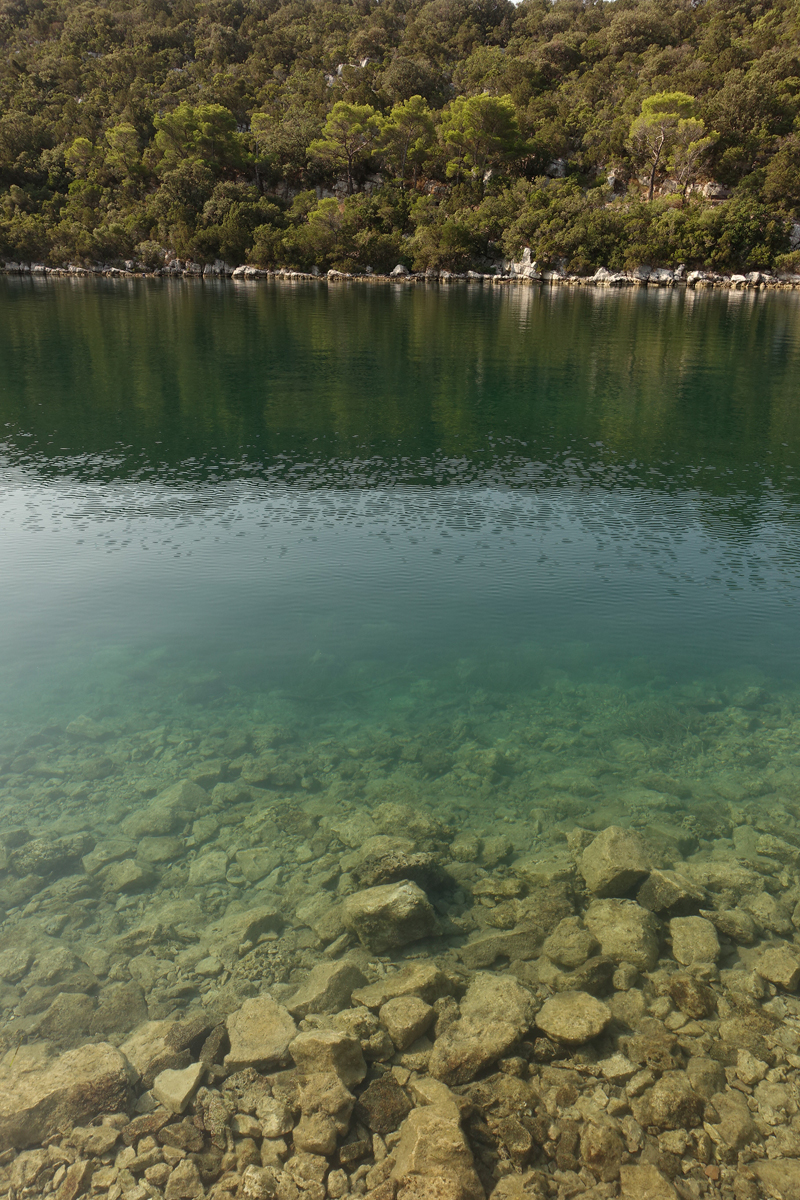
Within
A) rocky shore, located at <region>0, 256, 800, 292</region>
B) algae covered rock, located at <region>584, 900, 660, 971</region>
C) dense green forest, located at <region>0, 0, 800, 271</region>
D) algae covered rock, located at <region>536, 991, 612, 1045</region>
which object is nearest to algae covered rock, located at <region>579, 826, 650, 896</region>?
algae covered rock, located at <region>584, 900, 660, 971</region>

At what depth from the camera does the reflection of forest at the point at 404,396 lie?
2456 cm

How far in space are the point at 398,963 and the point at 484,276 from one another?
121994 mm

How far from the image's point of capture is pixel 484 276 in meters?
115

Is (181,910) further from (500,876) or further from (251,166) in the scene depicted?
(251,166)

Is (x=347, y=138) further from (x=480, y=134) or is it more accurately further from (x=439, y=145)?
(x=480, y=134)

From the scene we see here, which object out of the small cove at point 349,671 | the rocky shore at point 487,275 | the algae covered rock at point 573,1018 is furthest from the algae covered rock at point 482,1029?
the rocky shore at point 487,275

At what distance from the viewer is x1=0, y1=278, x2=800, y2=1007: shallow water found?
10516 millimetres

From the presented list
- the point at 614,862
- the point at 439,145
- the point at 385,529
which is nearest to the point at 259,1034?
the point at 614,862

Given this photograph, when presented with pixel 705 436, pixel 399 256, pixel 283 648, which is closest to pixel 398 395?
pixel 705 436

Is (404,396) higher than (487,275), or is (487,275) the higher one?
(487,275)

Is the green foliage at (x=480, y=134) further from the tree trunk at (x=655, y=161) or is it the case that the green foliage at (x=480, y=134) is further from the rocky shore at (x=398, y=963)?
the rocky shore at (x=398, y=963)

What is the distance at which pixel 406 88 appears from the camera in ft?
484

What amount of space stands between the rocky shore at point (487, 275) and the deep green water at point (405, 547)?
74131 millimetres

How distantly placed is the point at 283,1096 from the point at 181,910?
2.79 metres
